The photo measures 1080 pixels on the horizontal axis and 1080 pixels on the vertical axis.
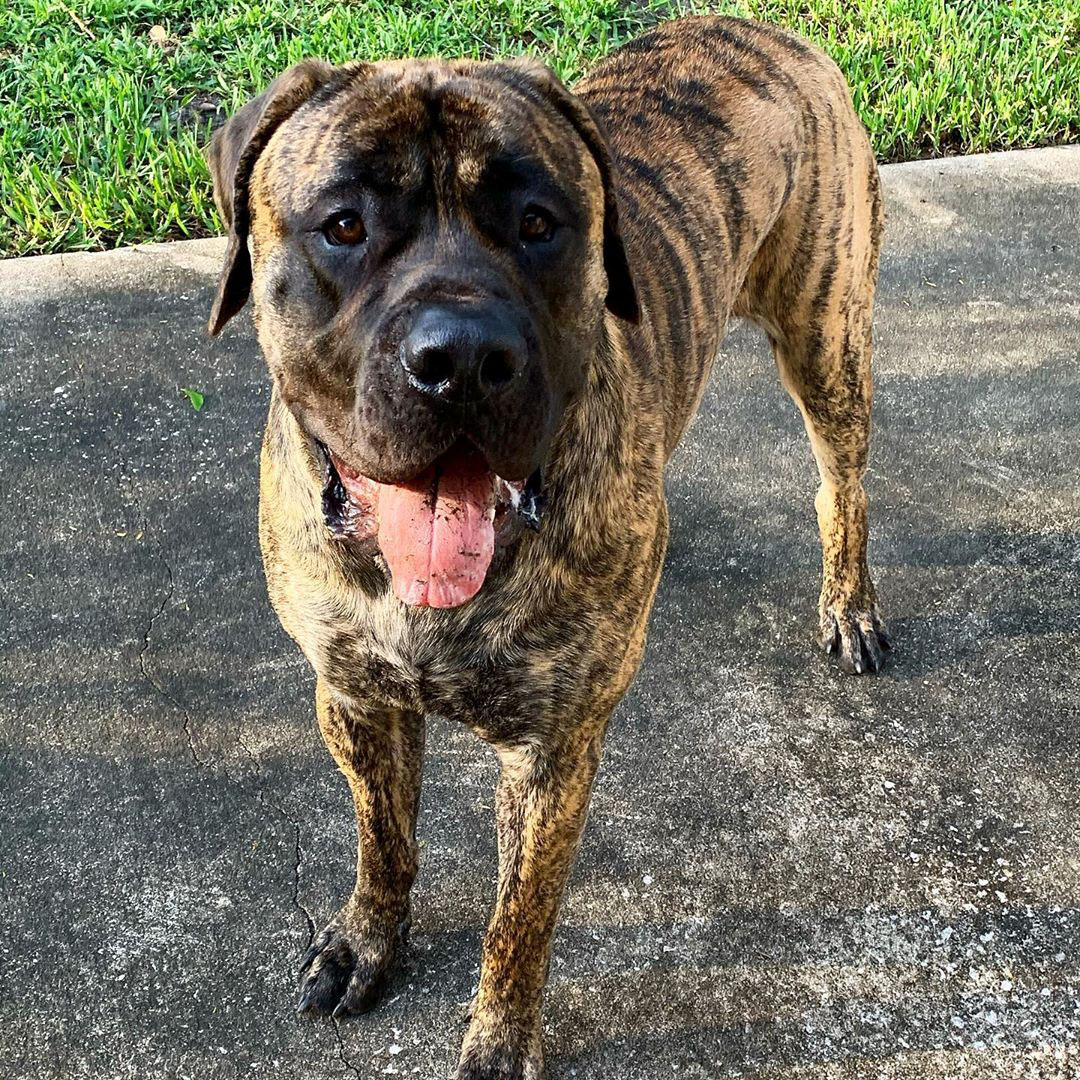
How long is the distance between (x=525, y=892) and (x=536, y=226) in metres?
1.26

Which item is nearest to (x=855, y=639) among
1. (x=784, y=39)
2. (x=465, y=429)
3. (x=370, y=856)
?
(x=370, y=856)

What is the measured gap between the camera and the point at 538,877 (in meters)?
2.45

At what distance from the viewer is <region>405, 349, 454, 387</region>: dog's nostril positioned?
184cm

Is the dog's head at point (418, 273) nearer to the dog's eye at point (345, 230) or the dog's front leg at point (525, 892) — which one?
the dog's eye at point (345, 230)

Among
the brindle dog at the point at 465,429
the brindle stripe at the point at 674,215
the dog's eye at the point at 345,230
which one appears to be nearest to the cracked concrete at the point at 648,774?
the brindle dog at the point at 465,429

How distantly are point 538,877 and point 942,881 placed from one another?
3.52 ft

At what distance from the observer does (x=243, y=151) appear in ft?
6.98

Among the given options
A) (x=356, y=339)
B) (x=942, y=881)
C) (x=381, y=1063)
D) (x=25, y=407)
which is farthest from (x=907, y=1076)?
(x=25, y=407)

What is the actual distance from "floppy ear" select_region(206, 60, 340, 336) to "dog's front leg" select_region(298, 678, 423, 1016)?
0.80m

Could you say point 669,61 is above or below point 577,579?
above

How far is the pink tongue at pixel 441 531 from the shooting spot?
78.2 inches

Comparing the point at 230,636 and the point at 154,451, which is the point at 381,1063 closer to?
the point at 230,636

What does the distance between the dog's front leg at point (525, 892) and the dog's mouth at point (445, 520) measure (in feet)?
1.54

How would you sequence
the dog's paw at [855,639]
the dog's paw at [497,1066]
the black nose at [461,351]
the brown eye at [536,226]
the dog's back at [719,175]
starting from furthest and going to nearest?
the dog's paw at [855,639] → the dog's back at [719,175] → the dog's paw at [497,1066] → the brown eye at [536,226] → the black nose at [461,351]
